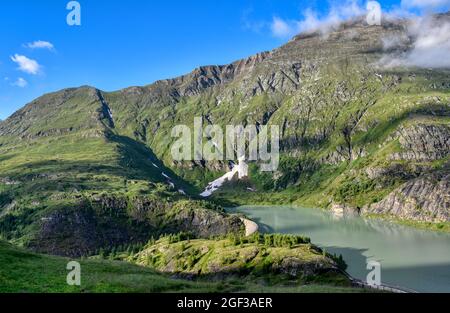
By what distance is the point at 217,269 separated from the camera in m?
144

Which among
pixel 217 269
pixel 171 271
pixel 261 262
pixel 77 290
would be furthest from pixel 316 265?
pixel 77 290

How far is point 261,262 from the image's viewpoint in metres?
141
